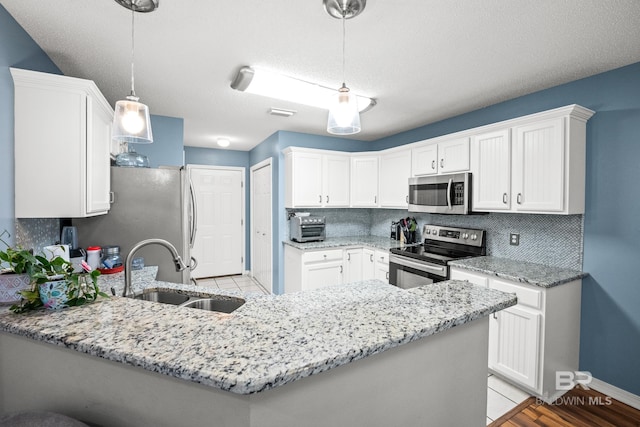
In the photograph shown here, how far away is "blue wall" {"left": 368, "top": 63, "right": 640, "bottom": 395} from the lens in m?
2.12

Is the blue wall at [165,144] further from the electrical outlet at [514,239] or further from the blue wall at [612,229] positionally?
the blue wall at [612,229]

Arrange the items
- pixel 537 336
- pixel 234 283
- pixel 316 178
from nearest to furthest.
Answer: pixel 537 336, pixel 316 178, pixel 234 283

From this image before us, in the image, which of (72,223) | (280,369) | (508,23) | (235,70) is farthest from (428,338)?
(72,223)

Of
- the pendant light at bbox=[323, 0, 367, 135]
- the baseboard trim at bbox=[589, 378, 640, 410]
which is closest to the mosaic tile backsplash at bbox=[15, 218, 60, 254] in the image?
the pendant light at bbox=[323, 0, 367, 135]

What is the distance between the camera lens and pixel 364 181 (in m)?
4.16

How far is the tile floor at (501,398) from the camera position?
2.04m

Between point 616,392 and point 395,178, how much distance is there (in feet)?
8.94

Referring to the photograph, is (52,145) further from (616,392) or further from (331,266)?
(616,392)

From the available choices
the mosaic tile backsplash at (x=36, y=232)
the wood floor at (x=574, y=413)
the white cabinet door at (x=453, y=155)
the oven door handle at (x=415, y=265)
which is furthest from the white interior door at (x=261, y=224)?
the wood floor at (x=574, y=413)

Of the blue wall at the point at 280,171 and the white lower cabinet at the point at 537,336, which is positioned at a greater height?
the blue wall at the point at 280,171

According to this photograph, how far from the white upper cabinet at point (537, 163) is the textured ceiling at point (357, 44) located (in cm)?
39

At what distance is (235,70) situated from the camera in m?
2.26

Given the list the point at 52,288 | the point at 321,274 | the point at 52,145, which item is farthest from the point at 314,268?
the point at 52,288

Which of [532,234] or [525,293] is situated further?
[532,234]
